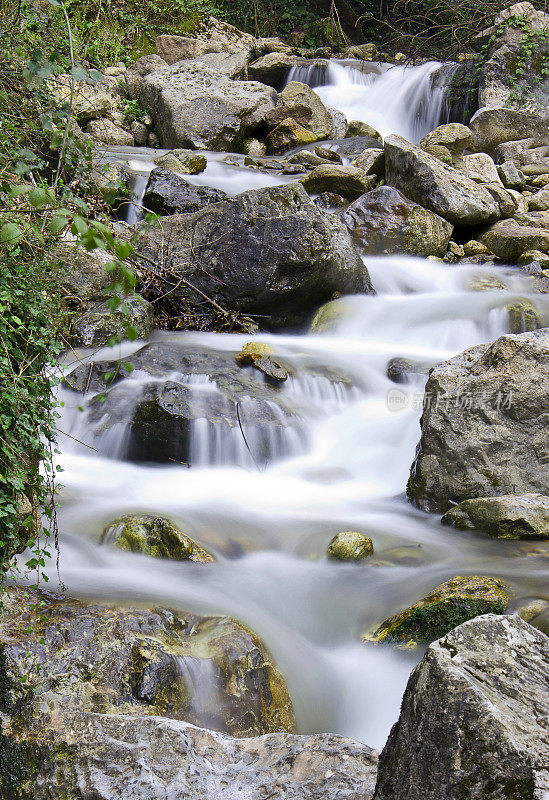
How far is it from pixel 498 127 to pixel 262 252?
8.10m

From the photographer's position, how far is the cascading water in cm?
1514

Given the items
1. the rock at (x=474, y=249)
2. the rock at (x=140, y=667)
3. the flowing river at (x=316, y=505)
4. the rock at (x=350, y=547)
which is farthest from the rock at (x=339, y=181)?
the rock at (x=140, y=667)

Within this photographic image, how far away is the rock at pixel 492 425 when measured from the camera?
430cm

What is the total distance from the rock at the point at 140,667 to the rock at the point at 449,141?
34.9 feet

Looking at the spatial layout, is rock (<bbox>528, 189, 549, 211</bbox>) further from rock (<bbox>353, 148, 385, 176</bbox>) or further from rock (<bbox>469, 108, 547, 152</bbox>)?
rock (<bbox>469, 108, 547, 152</bbox>)

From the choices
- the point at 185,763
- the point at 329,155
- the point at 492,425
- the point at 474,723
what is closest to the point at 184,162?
the point at 329,155

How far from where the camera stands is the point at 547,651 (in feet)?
5.09

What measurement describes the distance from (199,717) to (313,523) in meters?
2.08

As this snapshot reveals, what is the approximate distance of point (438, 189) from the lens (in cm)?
947

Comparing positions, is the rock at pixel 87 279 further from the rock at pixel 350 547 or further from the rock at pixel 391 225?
the rock at pixel 350 547

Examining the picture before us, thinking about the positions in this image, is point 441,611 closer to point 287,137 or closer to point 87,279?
point 87,279

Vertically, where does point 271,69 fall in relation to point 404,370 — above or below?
above

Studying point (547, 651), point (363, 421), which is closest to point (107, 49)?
point (363, 421)

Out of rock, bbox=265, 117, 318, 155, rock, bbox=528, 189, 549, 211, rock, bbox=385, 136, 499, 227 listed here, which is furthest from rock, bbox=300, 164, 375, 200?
rock, bbox=265, 117, 318, 155
